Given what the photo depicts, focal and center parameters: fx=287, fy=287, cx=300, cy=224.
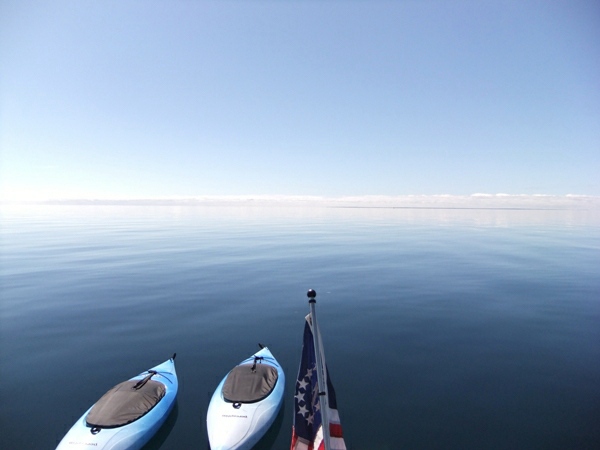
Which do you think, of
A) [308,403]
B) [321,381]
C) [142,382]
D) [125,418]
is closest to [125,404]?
[125,418]

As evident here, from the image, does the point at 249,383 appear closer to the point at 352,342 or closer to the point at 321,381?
the point at 321,381

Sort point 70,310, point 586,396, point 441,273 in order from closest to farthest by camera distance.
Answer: point 586,396 → point 70,310 → point 441,273

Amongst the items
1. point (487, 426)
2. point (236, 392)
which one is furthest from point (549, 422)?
point (236, 392)

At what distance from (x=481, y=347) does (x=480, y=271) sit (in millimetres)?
19978

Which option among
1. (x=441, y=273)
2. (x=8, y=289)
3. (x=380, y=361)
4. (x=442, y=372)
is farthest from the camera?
(x=441, y=273)

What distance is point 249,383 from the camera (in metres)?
11.5

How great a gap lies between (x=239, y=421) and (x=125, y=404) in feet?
13.8

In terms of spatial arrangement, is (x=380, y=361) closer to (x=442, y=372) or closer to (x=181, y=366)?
(x=442, y=372)

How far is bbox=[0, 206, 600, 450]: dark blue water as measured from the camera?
432 inches

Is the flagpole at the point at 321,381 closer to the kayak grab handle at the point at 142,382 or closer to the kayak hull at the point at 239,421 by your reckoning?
the kayak hull at the point at 239,421

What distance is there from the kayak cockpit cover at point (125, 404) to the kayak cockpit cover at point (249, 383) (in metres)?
2.73

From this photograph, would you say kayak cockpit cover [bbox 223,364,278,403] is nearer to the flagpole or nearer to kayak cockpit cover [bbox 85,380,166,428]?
kayak cockpit cover [bbox 85,380,166,428]

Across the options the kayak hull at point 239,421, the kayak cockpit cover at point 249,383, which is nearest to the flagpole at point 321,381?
the kayak hull at point 239,421

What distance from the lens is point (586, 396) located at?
12.3m
